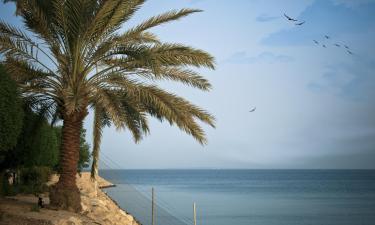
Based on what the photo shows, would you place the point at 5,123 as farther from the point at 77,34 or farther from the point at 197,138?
the point at 197,138

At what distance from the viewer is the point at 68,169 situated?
16312 mm

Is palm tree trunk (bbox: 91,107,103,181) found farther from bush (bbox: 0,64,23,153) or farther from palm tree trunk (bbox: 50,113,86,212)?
→ bush (bbox: 0,64,23,153)

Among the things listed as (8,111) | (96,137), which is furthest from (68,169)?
(8,111)

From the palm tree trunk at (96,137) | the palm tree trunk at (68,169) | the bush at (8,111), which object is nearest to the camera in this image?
the bush at (8,111)

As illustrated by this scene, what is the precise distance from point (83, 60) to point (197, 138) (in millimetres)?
4908

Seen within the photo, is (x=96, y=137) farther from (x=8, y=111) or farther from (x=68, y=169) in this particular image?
(x=8, y=111)

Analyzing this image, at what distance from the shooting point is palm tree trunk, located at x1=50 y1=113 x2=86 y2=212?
1606cm

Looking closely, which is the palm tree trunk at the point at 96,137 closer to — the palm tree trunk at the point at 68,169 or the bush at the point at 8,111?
the palm tree trunk at the point at 68,169

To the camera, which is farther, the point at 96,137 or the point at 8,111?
the point at 96,137

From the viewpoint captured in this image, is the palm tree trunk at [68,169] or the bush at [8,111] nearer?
the bush at [8,111]

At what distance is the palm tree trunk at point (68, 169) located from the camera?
52.7ft

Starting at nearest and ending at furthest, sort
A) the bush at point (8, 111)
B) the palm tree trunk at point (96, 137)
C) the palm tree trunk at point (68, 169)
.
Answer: the bush at point (8, 111), the palm tree trunk at point (68, 169), the palm tree trunk at point (96, 137)

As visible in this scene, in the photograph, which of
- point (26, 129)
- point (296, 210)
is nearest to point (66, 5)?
point (26, 129)

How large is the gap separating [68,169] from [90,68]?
371 centimetres
